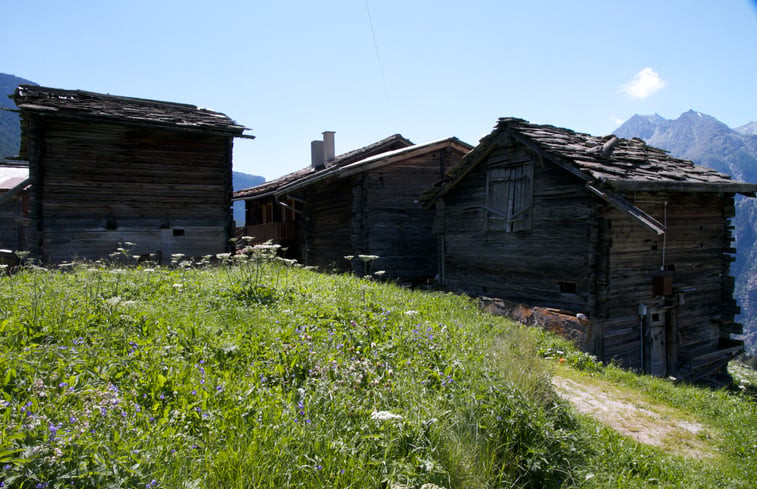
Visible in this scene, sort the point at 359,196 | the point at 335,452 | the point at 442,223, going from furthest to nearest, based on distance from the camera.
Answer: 1. the point at 359,196
2. the point at 442,223
3. the point at 335,452

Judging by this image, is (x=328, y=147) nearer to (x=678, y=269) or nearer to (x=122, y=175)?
(x=122, y=175)

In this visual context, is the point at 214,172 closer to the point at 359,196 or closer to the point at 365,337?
the point at 359,196

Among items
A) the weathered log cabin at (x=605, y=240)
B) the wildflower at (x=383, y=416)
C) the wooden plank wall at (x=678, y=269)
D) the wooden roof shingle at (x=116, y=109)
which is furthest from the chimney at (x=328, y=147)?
the wildflower at (x=383, y=416)

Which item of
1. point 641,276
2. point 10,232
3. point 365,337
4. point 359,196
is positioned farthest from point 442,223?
point 10,232

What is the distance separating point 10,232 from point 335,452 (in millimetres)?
26087

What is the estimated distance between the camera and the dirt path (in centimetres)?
551

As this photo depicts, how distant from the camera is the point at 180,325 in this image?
15.8ft

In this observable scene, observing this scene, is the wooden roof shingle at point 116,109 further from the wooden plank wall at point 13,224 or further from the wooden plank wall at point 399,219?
the wooden plank wall at point 13,224

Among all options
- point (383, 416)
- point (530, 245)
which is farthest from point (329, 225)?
point (383, 416)

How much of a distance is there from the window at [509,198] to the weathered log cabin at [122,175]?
25.5 ft

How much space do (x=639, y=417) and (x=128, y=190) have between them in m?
13.3

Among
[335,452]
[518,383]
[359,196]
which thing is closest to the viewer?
[335,452]

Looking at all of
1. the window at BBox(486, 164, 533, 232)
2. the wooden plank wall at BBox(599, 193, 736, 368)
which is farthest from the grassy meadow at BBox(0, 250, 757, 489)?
the window at BBox(486, 164, 533, 232)

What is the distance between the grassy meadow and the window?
628 centimetres
